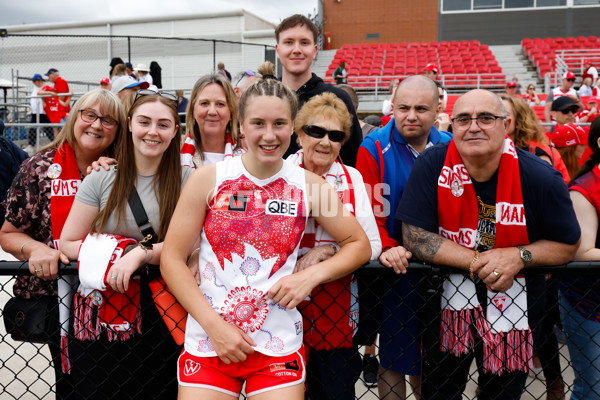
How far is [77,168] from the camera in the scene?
2.41 metres

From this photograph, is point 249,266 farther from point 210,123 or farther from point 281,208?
point 210,123

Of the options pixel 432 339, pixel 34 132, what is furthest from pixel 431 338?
pixel 34 132

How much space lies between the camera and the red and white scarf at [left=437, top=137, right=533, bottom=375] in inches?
83.2

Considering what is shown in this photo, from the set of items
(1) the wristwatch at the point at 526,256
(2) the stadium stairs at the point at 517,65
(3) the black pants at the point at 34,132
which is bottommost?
(1) the wristwatch at the point at 526,256

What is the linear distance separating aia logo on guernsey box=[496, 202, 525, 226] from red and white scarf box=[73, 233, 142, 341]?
65.7 inches

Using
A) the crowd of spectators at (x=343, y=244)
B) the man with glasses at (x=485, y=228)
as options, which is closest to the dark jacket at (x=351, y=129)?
the crowd of spectators at (x=343, y=244)

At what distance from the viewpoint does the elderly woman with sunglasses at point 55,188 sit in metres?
2.28

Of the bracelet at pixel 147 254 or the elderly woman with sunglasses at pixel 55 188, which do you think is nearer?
the bracelet at pixel 147 254

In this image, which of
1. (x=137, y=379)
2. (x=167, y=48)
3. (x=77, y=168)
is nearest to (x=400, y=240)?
(x=137, y=379)

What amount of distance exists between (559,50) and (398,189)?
19.0 m

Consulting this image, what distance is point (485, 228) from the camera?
87.0 inches

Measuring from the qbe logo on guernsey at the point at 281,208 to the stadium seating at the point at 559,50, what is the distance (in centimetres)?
1775

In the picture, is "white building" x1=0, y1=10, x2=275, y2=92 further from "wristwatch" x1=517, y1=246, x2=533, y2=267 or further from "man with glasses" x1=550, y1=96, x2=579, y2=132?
"wristwatch" x1=517, y1=246, x2=533, y2=267

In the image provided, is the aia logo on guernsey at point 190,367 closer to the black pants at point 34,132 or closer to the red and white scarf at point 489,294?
the red and white scarf at point 489,294
